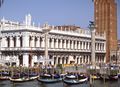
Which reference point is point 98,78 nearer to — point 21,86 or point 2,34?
point 21,86

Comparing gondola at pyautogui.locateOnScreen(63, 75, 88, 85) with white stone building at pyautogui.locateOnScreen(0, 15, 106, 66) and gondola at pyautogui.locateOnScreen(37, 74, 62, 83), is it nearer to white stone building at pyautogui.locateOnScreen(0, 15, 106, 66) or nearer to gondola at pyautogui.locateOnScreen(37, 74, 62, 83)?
gondola at pyautogui.locateOnScreen(37, 74, 62, 83)

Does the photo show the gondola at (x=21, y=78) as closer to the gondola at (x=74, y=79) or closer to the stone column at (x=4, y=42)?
the gondola at (x=74, y=79)

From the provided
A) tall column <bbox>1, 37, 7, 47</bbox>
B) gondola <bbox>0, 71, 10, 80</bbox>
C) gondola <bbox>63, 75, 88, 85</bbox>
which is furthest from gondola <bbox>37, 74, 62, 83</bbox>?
tall column <bbox>1, 37, 7, 47</bbox>

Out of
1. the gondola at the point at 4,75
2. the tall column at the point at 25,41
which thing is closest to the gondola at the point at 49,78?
the gondola at the point at 4,75

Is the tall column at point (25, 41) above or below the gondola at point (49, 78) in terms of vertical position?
above

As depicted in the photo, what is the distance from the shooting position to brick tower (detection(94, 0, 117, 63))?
2670 inches

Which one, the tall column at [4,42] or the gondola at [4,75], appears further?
the tall column at [4,42]

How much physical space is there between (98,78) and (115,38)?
32.1m

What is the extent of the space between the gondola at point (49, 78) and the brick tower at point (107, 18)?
1224 inches

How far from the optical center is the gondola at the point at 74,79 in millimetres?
35691

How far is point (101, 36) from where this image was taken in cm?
6788

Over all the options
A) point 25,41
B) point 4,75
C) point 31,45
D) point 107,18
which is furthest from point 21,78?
point 107,18

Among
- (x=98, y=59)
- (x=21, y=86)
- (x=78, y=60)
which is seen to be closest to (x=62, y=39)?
(x=78, y=60)

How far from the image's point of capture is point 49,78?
125 feet
